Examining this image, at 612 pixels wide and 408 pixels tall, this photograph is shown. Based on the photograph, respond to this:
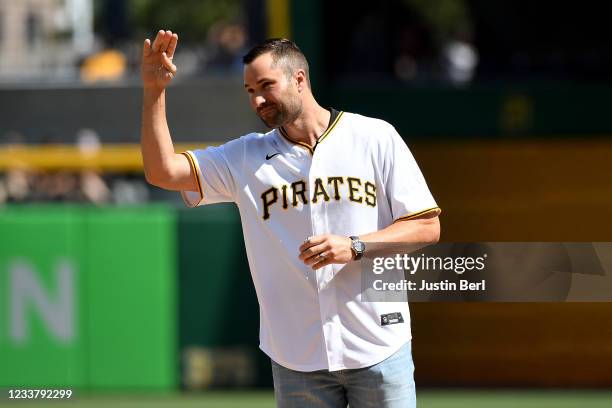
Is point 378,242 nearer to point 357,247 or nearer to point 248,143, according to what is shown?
point 357,247

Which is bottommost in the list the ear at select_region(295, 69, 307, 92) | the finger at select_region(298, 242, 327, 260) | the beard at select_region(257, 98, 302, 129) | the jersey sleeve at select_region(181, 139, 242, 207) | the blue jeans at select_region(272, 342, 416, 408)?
the blue jeans at select_region(272, 342, 416, 408)

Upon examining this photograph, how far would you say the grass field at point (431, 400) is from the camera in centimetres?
927

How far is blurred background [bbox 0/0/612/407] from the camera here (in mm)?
9984

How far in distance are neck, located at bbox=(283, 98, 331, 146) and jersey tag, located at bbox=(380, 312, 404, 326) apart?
2.20 feet

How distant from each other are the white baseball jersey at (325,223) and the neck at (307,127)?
32 millimetres

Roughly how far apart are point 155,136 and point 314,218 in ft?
2.04

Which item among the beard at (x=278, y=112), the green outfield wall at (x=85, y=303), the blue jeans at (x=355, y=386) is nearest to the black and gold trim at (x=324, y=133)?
the beard at (x=278, y=112)

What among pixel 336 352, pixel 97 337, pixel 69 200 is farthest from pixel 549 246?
pixel 69 200

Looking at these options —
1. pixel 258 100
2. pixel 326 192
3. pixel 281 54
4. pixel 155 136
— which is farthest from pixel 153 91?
pixel 326 192

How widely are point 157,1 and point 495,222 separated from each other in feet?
25.2

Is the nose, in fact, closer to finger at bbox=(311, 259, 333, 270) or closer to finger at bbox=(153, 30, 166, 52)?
finger at bbox=(153, 30, 166, 52)

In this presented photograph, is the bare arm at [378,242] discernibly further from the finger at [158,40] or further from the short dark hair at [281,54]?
the finger at [158,40]

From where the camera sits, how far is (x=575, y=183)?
1077 cm

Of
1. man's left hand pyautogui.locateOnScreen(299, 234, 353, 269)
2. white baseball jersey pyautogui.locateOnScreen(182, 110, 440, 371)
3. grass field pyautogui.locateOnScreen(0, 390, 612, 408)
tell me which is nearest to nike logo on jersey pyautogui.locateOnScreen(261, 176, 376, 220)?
white baseball jersey pyautogui.locateOnScreen(182, 110, 440, 371)
